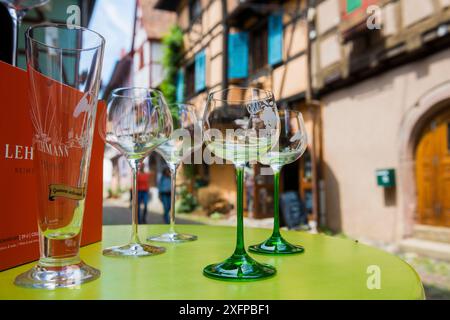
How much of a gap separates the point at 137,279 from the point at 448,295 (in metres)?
3.04

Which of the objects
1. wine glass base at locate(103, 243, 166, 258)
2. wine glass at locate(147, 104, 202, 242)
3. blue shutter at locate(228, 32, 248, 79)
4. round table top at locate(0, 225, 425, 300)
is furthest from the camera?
blue shutter at locate(228, 32, 248, 79)

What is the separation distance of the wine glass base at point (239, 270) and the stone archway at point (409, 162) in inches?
182

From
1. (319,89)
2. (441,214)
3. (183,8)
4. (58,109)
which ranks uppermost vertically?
(183,8)

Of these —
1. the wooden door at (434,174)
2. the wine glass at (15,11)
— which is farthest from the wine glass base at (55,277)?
the wooden door at (434,174)

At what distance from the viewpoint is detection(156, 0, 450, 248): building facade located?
462 centimetres

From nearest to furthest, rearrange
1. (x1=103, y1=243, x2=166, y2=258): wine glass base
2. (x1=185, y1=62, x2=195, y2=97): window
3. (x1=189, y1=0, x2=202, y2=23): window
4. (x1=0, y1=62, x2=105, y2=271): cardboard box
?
(x1=0, y1=62, x2=105, y2=271): cardboard box
(x1=103, y1=243, x2=166, y2=258): wine glass base
(x1=189, y1=0, x2=202, y2=23): window
(x1=185, y1=62, x2=195, y2=97): window

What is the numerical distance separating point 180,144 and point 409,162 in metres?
4.49

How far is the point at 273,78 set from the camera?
Result: 23.9ft

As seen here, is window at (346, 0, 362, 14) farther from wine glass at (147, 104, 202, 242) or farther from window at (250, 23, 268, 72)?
wine glass at (147, 104, 202, 242)

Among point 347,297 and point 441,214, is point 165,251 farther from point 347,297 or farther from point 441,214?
point 441,214

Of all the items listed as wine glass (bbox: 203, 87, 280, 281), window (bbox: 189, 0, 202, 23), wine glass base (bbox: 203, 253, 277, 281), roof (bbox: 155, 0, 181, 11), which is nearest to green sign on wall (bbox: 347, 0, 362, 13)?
window (bbox: 189, 0, 202, 23)

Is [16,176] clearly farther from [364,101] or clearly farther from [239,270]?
[364,101]

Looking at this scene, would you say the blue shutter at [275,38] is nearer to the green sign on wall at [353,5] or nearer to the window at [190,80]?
the green sign on wall at [353,5]
